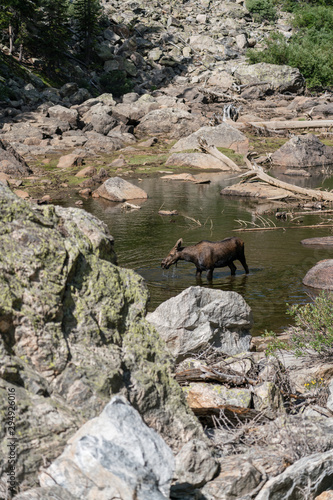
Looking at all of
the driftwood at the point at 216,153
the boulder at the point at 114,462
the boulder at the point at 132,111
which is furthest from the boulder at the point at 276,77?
the boulder at the point at 114,462

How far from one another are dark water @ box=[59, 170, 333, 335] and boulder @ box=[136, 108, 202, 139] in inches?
590

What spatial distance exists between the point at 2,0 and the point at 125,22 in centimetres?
3099

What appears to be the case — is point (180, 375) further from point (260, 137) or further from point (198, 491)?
point (260, 137)

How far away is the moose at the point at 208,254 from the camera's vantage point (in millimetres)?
15656

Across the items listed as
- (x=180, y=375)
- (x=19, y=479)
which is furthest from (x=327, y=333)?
(x=19, y=479)

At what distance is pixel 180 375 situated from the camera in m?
6.44

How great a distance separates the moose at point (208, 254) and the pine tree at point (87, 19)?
5348cm

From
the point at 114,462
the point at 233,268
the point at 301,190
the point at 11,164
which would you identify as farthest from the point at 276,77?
the point at 114,462

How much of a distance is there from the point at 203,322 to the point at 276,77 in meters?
55.9

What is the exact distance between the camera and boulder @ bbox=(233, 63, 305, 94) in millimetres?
58844

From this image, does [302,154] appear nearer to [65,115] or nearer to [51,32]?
[65,115]

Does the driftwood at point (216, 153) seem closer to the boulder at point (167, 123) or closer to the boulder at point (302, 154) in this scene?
the boulder at point (302, 154)

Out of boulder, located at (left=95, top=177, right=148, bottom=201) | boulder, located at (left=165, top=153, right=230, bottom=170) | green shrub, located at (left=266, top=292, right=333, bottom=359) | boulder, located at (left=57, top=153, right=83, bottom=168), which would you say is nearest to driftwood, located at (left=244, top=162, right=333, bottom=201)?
boulder, located at (left=95, top=177, right=148, bottom=201)

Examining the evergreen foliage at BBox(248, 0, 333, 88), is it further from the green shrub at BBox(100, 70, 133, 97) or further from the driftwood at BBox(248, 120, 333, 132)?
the driftwood at BBox(248, 120, 333, 132)
